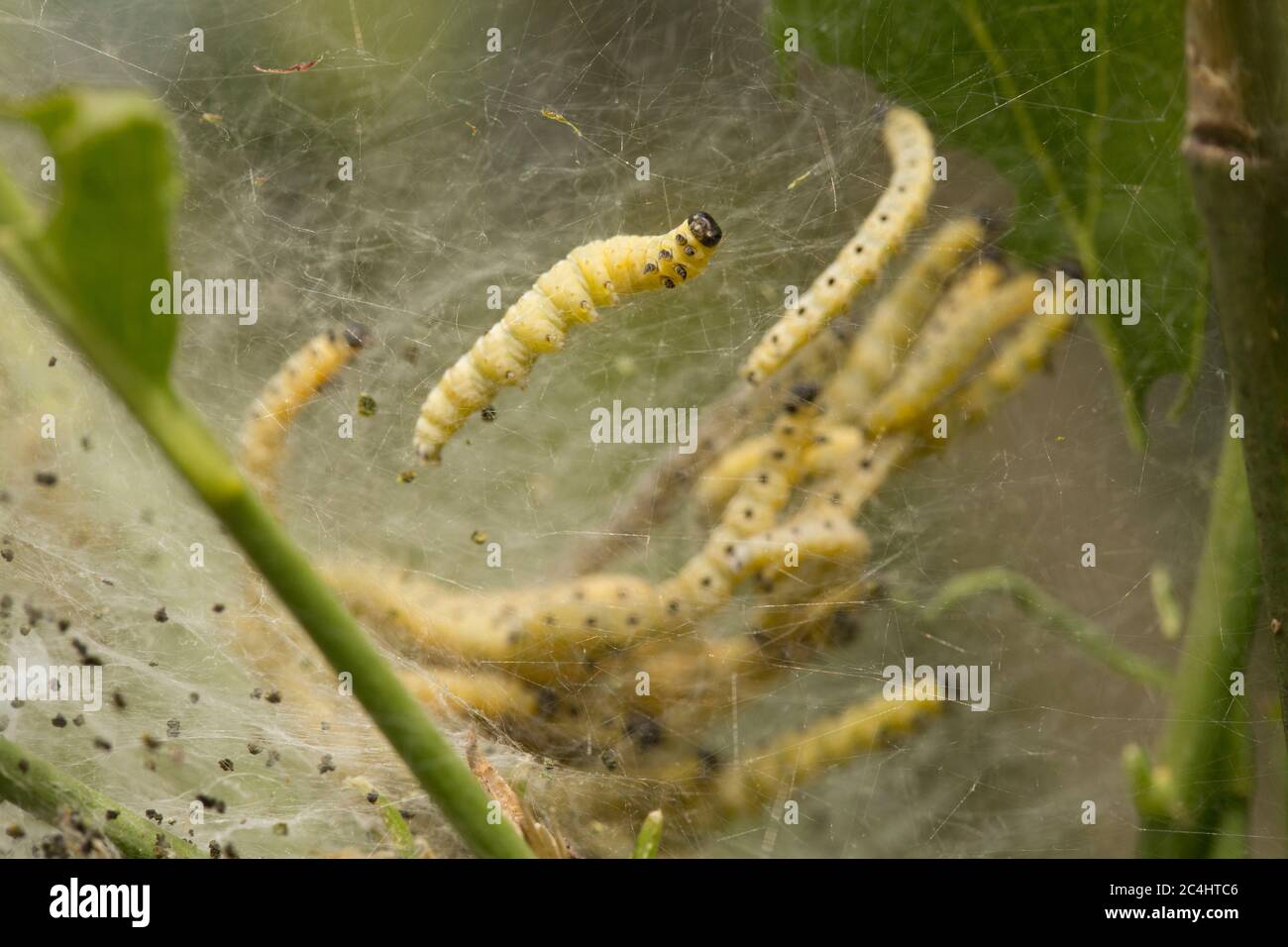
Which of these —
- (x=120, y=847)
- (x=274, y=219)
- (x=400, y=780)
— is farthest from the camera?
(x=274, y=219)

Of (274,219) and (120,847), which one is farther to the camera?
(274,219)

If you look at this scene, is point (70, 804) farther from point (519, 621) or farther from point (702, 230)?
point (702, 230)

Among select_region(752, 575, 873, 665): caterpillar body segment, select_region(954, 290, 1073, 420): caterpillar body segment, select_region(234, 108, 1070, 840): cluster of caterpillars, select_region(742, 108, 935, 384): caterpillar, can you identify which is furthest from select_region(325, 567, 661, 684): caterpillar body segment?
select_region(954, 290, 1073, 420): caterpillar body segment

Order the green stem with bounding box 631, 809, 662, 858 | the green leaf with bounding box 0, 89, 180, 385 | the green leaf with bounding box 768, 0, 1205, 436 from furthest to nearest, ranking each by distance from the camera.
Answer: the green leaf with bounding box 768, 0, 1205, 436, the green stem with bounding box 631, 809, 662, 858, the green leaf with bounding box 0, 89, 180, 385

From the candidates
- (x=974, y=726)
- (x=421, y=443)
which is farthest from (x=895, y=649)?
(x=421, y=443)

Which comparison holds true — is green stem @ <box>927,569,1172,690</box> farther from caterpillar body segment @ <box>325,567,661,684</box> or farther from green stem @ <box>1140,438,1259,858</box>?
caterpillar body segment @ <box>325,567,661,684</box>
